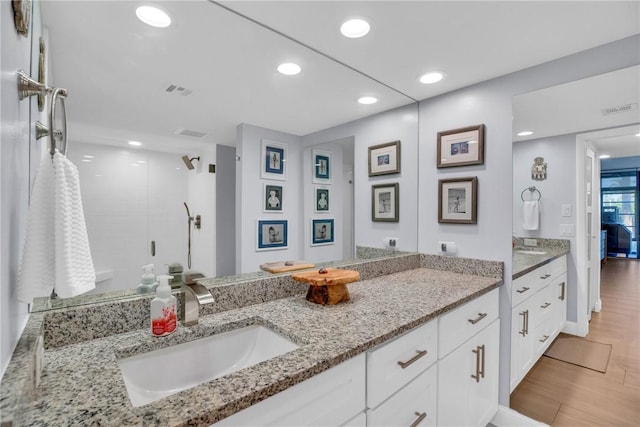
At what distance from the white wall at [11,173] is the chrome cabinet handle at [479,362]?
5.62 ft

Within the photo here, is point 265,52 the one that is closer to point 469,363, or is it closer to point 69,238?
point 69,238

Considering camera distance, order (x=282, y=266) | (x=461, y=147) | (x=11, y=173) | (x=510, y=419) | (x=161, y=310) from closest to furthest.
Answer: (x=11, y=173), (x=161, y=310), (x=282, y=266), (x=510, y=419), (x=461, y=147)

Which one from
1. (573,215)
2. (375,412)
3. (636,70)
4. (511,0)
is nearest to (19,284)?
(375,412)

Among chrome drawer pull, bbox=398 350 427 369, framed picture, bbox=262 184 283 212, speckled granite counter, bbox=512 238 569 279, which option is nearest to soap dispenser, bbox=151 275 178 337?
framed picture, bbox=262 184 283 212

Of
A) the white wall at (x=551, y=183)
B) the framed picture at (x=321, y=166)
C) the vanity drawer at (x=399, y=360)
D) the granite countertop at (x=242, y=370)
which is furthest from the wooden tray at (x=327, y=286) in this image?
the white wall at (x=551, y=183)

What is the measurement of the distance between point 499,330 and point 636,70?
1511mm

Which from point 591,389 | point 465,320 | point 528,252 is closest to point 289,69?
point 465,320

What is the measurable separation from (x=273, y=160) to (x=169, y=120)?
536 millimetres

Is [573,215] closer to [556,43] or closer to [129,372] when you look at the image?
[556,43]

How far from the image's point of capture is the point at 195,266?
3.63 ft

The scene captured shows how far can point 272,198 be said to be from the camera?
1505 mm

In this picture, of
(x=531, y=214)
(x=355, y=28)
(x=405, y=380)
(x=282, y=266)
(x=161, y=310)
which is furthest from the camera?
(x=531, y=214)

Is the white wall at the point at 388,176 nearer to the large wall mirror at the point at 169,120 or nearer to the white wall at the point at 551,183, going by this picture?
the large wall mirror at the point at 169,120

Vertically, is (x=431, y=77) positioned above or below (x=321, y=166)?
above
